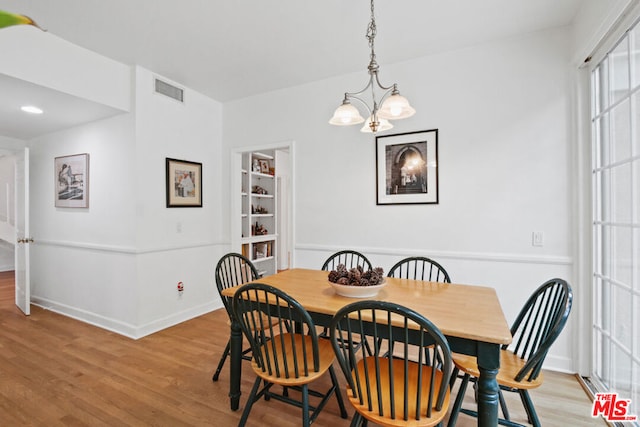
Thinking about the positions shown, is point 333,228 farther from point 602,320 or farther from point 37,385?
point 37,385

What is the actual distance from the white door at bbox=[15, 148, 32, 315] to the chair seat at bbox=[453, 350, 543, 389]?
15.4 ft

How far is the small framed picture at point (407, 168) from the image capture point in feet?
9.48

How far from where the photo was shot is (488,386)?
1.33 meters

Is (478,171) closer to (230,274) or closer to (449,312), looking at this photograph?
(449,312)

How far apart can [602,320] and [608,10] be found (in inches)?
79.8

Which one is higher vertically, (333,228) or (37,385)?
(333,228)

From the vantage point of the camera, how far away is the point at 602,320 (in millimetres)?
2209

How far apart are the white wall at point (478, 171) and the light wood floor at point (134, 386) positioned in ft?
2.88

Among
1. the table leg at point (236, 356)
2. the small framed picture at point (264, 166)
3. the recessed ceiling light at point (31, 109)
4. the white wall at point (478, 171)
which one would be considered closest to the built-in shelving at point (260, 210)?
the small framed picture at point (264, 166)

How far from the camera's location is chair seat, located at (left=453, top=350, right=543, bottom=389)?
4.85 ft

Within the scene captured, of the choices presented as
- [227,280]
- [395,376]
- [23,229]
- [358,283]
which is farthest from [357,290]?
[23,229]

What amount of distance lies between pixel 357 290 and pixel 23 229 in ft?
14.2

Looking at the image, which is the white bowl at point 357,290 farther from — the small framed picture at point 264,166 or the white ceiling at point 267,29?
the small framed picture at point 264,166

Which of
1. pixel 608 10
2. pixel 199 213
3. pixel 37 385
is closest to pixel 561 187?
pixel 608 10
